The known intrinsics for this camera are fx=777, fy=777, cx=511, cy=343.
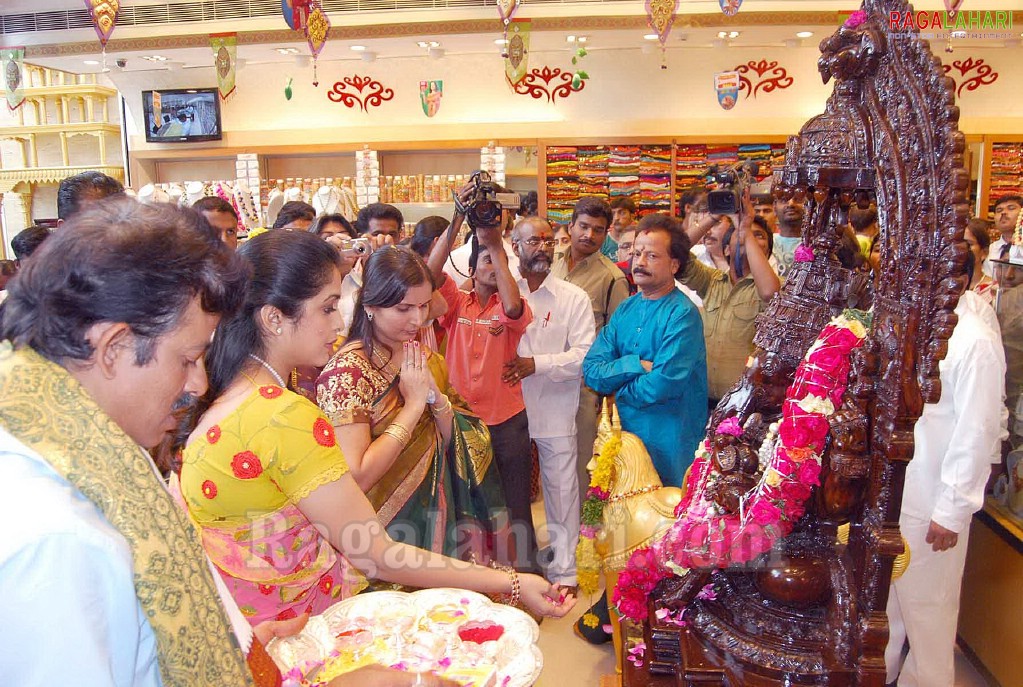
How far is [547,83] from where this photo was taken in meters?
7.27

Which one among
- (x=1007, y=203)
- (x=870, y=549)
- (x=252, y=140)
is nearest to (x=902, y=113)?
(x=870, y=549)

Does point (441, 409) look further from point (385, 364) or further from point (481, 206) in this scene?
point (481, 206)

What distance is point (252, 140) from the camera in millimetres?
7484

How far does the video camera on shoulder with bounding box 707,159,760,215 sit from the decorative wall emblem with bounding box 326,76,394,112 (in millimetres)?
5081

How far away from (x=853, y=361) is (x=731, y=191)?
1.93 meters

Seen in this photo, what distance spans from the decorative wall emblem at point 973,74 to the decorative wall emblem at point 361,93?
515 centimetres

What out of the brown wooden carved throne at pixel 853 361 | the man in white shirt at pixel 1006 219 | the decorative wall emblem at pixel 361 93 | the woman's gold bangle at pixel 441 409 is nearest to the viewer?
the brown wooden carved throne at pixel 853 361

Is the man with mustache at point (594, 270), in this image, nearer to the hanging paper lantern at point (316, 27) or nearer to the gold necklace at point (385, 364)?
the gold necklace at point (385, 364)

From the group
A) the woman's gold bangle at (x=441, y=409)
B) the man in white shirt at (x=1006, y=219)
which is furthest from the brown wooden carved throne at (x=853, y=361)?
the man in white shirt at (x=1006, y=219)

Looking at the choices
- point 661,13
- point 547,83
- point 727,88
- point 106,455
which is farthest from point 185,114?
point 106,455

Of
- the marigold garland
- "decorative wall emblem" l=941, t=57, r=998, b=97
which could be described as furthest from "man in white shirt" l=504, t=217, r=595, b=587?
"decorative wall emblem" l=941, t=57, r=998, b=97

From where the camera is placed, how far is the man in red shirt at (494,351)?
3014 millimetres

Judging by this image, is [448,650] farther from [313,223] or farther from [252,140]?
[252,140]

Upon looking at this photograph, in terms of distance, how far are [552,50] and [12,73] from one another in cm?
474
